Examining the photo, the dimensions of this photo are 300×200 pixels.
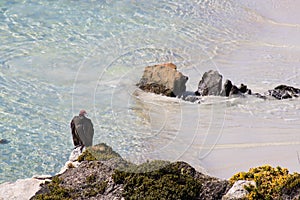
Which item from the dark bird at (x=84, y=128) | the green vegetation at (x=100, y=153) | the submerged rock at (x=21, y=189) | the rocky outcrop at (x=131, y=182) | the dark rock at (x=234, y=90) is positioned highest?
the dark rock at (x=234, y=90)

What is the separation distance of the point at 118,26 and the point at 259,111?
7267 millimetres

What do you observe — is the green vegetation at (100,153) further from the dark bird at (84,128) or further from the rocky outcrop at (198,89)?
the rocky outcrop at (198,89)

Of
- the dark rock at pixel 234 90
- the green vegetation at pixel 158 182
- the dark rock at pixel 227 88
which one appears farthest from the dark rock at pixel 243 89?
the green vegetation at pixel 158 182

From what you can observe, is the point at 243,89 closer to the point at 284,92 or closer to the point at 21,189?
the point at 284,92

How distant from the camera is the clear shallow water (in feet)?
28.2

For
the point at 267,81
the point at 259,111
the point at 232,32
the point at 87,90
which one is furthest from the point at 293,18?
the point at 87,90

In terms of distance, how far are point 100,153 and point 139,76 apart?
1.56 m

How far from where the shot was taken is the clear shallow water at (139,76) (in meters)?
8.59

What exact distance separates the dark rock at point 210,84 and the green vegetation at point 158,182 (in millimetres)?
3709

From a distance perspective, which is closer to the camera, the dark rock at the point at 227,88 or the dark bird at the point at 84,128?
the dark bird at the point at 84,128

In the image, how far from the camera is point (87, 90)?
9273mm

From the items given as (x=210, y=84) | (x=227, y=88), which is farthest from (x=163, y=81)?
(x=227, y=88)

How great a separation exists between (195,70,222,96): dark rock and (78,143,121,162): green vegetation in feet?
11.6

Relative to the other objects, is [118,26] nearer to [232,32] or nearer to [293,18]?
[232,32]
